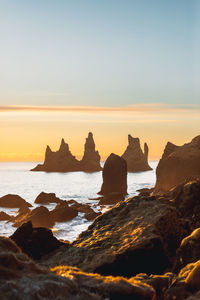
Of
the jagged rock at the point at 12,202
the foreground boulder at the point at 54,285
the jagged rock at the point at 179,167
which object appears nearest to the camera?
the foreground boulder at the point at 54,285

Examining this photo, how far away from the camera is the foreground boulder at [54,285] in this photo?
6895 millimetres

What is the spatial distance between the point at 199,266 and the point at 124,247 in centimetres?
458

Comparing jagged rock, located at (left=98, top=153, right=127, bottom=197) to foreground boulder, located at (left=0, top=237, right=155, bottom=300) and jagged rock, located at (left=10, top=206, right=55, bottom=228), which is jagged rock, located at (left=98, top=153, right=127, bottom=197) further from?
foreground boulder, located at (left=0, top=237, right=155, bottom=300)

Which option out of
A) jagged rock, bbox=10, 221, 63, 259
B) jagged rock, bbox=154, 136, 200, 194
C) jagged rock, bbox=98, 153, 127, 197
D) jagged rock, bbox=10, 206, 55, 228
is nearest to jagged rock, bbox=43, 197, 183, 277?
jagged rock, bbox=10, 221, 63, 259

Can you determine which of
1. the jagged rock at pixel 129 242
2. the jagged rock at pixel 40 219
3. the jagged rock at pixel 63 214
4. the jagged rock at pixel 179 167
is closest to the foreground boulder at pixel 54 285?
the jagged rock at pixel 129 242

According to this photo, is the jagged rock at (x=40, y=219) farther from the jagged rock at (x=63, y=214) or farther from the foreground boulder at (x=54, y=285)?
the foreground boulder at (x=54, y=285)

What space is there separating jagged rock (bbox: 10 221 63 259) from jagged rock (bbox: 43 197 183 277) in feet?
2.29

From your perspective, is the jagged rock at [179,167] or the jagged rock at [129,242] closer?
the jagged rock at [129,242]

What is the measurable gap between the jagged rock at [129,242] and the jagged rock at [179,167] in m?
60.5

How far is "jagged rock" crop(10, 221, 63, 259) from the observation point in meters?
17.0


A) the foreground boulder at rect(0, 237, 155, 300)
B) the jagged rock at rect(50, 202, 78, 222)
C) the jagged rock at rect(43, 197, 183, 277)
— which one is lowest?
the jagged rock at rect(50, 202, 78, 222)

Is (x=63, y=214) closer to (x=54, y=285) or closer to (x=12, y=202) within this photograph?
(x=12, y=202)

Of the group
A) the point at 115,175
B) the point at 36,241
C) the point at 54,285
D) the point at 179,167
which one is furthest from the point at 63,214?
the point at 54,285

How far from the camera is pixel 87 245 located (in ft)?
50.2
